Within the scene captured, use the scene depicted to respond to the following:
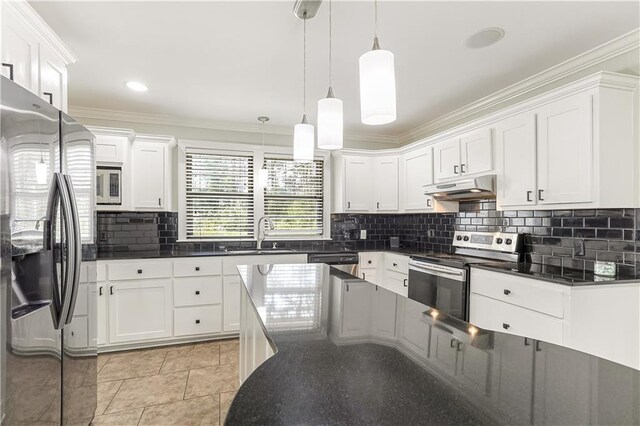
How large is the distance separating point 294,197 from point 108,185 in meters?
2.18

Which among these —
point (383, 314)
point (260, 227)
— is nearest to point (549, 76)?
point (383, 314)

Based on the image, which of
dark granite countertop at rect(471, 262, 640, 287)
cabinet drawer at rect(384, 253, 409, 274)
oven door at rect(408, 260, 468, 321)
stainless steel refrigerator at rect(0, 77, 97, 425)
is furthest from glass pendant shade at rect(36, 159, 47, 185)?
cabinet drawer at rect(384, 253, 409, 274)

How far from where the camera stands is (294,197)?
175 inches

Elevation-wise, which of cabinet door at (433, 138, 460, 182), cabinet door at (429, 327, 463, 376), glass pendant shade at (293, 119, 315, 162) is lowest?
cabinet door at (429, 327, 463, 376)

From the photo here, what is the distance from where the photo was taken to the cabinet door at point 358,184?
4.30 metres

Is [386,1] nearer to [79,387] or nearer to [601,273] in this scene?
[601,273]

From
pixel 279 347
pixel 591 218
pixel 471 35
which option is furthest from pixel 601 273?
pixel 279 347

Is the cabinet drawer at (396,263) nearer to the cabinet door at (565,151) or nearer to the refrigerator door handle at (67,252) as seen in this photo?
the cabinet door at (565,151)

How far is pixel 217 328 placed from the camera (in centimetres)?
343

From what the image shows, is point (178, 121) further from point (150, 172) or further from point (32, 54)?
point (32, 54)

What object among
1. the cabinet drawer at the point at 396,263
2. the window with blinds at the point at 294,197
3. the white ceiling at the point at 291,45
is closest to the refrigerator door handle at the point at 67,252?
the white ceiling at the point at 291,45

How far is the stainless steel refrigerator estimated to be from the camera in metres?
1.20

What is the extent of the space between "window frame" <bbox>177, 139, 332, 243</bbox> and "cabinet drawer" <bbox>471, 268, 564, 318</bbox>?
7.60 ft

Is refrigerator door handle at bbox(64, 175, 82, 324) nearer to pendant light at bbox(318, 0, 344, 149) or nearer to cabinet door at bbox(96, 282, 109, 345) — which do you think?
pendant light at bbox(318, 0, 344, 149)
